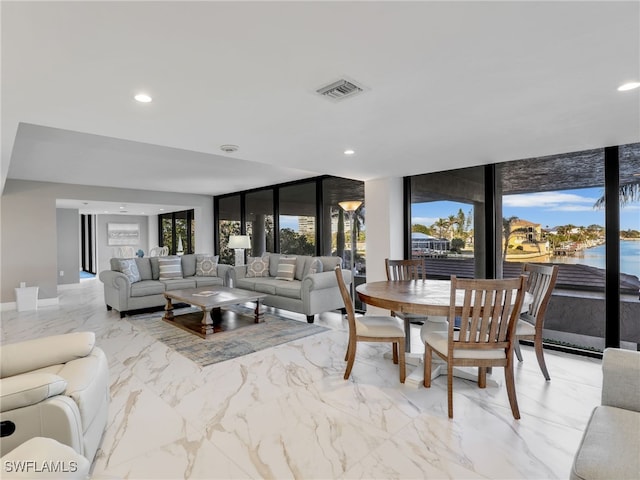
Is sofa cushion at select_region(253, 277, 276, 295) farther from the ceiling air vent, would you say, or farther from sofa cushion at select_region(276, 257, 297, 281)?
the ceiling air vent

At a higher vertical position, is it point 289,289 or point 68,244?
point 68,244

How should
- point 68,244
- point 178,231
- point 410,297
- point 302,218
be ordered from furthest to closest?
1. point 178,231
2. point 68,244
3. point 302,218
4. point 410,297

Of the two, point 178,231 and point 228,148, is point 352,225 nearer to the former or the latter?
point 228,148

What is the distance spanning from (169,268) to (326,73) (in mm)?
5455

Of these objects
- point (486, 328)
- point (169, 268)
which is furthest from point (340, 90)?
point (169, 268)

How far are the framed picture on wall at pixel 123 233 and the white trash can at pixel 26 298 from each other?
6008 millimetres

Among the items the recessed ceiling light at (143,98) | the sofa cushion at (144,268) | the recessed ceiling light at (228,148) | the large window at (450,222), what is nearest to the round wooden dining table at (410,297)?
the large window at (450,222)

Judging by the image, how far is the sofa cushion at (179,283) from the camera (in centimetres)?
590

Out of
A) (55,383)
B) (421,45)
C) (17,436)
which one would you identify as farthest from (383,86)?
(17,436)

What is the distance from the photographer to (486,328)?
94.6 inches

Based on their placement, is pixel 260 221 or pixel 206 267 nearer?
pixel 206 267

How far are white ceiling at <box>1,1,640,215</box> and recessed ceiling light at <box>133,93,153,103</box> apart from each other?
0.05 meters

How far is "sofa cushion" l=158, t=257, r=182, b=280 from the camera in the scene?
626 centimetres

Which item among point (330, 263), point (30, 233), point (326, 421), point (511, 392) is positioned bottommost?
point (326, 421)
